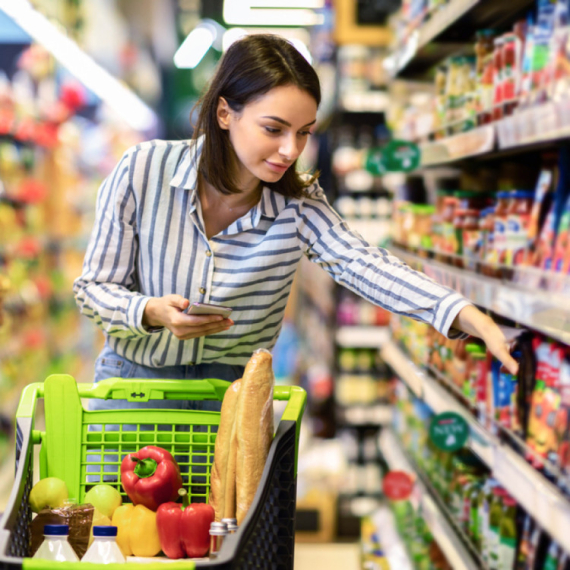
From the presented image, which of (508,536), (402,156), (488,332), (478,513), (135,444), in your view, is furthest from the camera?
(402,156)

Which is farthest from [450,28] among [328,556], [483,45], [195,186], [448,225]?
[328,556]

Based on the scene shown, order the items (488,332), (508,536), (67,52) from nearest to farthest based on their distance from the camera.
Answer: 1. (488,332)
2. (508,536)
3. (67,52)

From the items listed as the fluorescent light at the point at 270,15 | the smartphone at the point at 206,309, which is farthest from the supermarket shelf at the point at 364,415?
the fluorescent light at the point at 270,15

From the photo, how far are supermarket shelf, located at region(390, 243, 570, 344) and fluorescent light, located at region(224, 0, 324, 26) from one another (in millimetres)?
6346

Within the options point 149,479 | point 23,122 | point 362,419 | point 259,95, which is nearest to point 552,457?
point 149,479

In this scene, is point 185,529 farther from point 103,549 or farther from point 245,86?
point 245,86

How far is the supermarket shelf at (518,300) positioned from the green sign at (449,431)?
357 mm

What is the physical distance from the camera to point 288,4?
763cm

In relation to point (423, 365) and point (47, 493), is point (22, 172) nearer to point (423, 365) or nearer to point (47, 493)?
point (423, 365)

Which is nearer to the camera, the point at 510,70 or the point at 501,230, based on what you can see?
the point at 510,70

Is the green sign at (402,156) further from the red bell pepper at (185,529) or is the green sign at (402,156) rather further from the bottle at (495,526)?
the red bell pepper at (185,529)

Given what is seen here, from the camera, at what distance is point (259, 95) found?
62.0 inches

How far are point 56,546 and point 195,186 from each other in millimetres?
846

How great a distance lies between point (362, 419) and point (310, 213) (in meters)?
3.15
